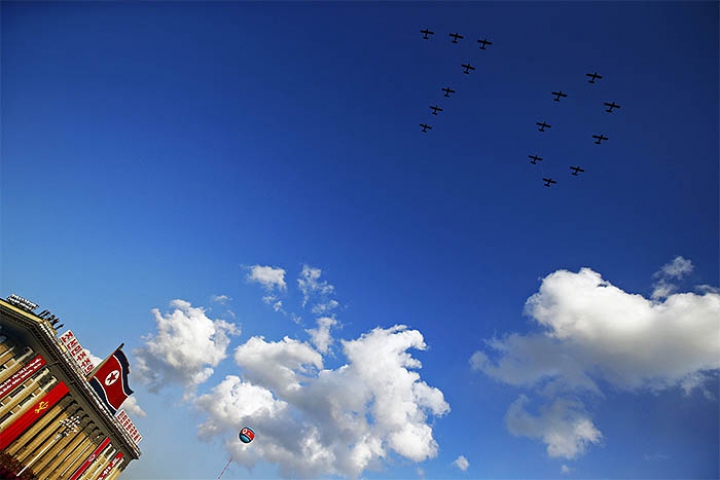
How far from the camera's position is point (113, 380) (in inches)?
3049

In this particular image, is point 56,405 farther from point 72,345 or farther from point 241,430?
point 241,430

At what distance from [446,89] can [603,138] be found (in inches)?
1252

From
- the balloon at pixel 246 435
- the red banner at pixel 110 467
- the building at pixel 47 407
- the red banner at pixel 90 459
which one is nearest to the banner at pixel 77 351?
the building at pixel 47 407

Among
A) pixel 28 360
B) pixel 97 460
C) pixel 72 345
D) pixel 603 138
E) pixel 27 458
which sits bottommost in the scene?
pixel 27 458

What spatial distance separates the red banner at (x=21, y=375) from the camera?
5690 cm

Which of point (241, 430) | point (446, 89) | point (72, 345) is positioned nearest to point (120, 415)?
point (72, 345)

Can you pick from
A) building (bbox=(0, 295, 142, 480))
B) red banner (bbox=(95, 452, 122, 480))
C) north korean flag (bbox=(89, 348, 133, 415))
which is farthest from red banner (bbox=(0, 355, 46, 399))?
red banner (bbox=(95, 452, 122, 480))

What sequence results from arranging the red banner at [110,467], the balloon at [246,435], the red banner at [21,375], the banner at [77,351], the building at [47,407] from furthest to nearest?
the red banner at [110,467]
the balloon at [246,435]
the banner at [77,351]
the building at [47,407]
the red banner at [21,375]

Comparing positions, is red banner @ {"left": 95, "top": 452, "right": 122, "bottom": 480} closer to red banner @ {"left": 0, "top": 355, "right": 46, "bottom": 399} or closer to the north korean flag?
the north korean flag

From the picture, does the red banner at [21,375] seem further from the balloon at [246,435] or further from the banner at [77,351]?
the balloon at [246,435]

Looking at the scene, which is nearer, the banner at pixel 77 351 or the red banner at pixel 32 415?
the red banner at pixel 32 415

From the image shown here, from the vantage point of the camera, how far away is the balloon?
74.4 metres

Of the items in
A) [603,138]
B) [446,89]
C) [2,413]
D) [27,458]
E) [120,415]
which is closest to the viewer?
[2,413]

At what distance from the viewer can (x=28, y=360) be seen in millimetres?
63500
